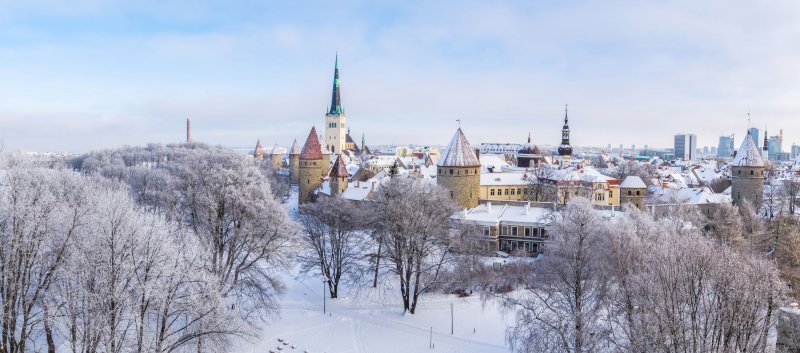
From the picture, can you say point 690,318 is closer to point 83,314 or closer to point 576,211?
point 576,211

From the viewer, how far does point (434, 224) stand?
995 inches

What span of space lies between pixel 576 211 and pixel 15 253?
1757 centimetres

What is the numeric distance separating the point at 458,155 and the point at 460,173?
4.30ft

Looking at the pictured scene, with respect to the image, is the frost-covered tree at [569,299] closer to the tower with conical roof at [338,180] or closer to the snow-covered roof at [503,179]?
the snow-covered roof at [503,179]

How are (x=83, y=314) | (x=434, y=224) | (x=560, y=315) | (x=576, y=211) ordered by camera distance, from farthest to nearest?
1. (x=434, y=224)
2. (x=576, y=211)
3. (x=560, y=315)
4. (x=83, y=314)

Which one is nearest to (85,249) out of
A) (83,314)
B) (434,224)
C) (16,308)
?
(83,314)

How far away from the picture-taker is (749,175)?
45.4 m

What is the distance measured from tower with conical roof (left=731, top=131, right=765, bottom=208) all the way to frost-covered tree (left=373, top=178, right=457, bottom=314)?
29.8 m

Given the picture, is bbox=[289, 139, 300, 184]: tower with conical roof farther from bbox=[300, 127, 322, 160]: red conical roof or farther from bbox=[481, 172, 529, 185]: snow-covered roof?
bbox=[481, 172, 529, 185]: snow-covered roof

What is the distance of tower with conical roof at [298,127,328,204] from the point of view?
177ft

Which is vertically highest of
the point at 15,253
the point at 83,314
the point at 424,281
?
the point at 15,253

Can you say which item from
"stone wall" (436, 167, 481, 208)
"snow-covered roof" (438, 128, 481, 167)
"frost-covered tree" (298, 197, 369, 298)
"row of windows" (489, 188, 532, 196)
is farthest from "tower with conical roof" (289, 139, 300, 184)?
"frost-covered tree" (298, 197, 369, 298)

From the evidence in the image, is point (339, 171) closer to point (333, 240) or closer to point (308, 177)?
point (308, 177)

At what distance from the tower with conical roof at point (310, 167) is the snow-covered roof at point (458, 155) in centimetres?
1579
